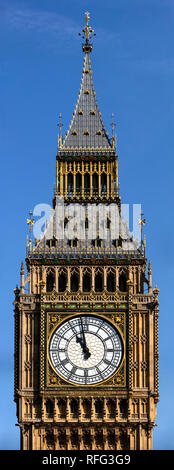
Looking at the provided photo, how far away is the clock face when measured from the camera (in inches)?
3620

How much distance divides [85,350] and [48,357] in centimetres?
132

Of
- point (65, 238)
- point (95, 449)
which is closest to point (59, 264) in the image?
point (65, 238)

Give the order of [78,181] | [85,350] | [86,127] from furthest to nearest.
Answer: [86,127] → [78,181] → [85,350]

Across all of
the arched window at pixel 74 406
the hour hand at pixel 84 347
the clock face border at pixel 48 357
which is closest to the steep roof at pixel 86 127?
the clock face border at pixel 48 357

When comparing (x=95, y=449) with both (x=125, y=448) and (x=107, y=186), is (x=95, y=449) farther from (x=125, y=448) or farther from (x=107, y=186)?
(x=107, y=186)

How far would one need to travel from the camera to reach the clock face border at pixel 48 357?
301 ft

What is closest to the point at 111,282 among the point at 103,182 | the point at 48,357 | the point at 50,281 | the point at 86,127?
the point at 50,281

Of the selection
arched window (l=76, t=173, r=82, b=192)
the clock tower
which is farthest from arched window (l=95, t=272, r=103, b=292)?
arched window (l=76, t=173, r=82, b=192)

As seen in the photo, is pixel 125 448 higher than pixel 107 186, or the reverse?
pixel 107 186

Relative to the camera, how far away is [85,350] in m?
92.1

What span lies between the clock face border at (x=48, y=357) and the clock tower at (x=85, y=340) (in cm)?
3

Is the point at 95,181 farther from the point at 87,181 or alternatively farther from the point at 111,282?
the point at 111,282

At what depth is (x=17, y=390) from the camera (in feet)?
302

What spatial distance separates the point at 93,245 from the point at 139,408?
6400 mm
